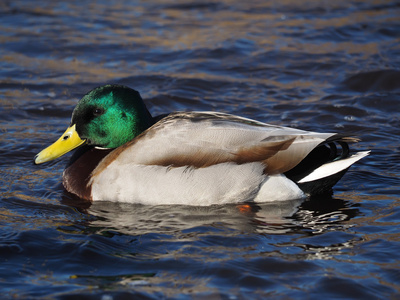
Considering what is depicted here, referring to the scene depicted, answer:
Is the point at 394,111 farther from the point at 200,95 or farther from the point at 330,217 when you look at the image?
the point at 330,217

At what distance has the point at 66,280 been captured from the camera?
15.2 ft

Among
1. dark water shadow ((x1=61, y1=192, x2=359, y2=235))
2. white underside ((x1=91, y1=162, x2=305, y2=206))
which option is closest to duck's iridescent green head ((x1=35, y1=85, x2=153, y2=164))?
white underside ((x1=91, y1=162, x2=305, y2=206))

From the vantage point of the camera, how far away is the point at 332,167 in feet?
19.2

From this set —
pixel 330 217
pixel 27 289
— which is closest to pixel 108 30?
pixel 330 217

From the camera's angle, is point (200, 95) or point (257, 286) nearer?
point (257, 286)

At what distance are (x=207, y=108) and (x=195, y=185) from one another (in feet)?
9.87

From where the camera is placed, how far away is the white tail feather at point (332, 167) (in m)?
5.82

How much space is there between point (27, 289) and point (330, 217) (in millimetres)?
2510

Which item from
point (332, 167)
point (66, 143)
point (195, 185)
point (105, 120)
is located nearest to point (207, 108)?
point (105, 120)

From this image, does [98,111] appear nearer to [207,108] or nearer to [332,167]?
[332,167]

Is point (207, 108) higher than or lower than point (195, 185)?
higher

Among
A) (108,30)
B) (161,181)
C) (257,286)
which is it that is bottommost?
(257,286)

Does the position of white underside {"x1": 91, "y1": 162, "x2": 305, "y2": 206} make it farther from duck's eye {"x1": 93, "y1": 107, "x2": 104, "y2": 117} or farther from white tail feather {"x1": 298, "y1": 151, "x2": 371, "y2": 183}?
duck's eye {"x1": 93, "y1": 107, "x2": 104, "y2": 117}

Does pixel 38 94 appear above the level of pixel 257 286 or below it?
above
